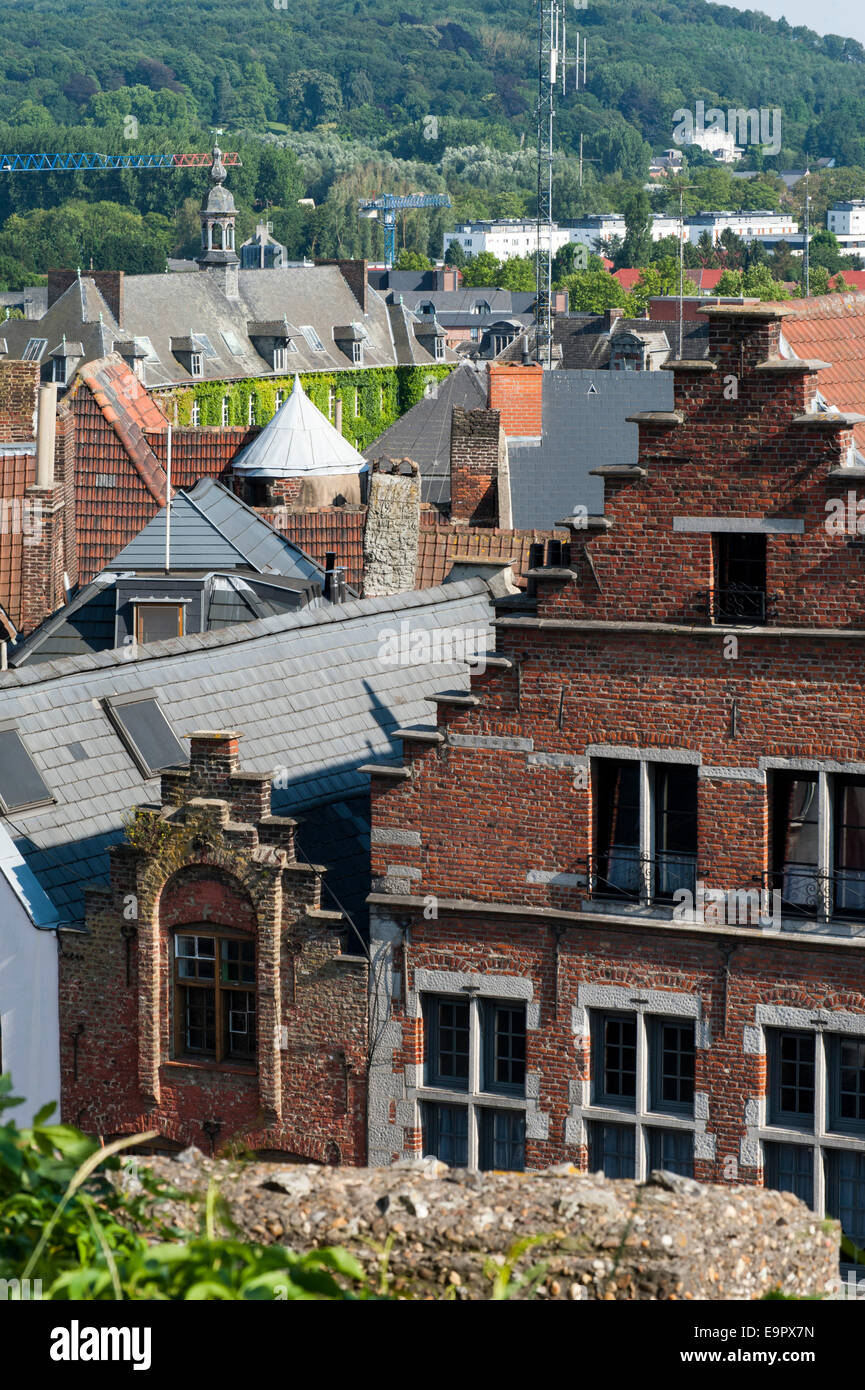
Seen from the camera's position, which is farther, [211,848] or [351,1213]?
[211,848]

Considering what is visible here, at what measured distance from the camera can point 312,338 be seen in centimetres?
13425

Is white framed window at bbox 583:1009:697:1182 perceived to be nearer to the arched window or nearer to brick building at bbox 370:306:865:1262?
brick building at bbox 370:306:865:1262

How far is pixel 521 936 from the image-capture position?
66.5 ft

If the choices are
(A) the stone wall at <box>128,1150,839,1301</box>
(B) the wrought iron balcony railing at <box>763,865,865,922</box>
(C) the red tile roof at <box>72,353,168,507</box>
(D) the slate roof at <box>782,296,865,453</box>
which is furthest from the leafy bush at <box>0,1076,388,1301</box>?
(C) the red tile roof at <box>72,353,168,507</box>

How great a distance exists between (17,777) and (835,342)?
24250 millimetres

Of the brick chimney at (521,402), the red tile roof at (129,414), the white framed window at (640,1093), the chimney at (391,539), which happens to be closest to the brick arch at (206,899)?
the white framed window at (640,1093)

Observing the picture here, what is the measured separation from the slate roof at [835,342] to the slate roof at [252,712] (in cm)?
1357

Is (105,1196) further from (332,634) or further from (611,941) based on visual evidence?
(332,634)

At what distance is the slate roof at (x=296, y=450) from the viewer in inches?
1849

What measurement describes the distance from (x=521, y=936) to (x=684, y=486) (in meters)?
4.48

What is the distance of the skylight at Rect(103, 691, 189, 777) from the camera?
965 inches

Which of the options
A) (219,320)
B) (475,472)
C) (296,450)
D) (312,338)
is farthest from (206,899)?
(312,338)

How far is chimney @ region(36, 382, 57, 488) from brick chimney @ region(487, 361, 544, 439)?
10264 mm
